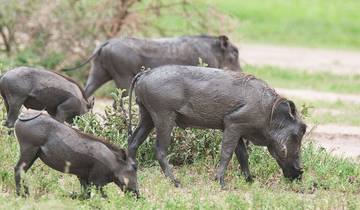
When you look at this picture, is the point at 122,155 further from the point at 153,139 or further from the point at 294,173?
the point at 294,173

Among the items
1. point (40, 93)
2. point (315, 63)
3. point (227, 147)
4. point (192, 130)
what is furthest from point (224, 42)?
point (315, 63)

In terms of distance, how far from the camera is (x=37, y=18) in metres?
17.8

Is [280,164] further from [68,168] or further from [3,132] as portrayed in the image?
[3,132]

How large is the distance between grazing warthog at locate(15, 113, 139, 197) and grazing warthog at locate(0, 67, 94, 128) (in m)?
2.14

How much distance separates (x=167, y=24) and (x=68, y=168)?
12.5 metres

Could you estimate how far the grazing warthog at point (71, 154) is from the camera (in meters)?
8.59

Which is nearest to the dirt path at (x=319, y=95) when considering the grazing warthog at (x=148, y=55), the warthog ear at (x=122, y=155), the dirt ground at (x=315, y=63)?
the dirt ground at (x=315, y=63)

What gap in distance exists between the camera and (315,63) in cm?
2314

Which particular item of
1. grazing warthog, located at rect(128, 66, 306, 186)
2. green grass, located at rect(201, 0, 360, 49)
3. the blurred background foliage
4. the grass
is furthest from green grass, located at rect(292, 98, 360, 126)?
green grass, located at rect(201, 0, 360, 49)

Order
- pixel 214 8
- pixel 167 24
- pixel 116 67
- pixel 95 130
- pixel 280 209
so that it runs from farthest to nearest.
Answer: pixel 167 24 < pixel 214 8 < pixel 116 67 < pixel 95 130 < pixel 280 209

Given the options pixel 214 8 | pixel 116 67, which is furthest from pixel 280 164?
pixel 214 8

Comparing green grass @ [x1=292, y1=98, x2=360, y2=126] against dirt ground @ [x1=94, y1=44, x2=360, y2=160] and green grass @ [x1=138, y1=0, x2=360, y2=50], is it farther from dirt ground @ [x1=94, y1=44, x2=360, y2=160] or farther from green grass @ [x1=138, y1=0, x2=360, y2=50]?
green grass @ [x1=138, y1=0, x2=360, y2=50]

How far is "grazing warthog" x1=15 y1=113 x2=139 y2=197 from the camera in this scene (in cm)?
859

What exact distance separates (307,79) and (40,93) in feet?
33.7
